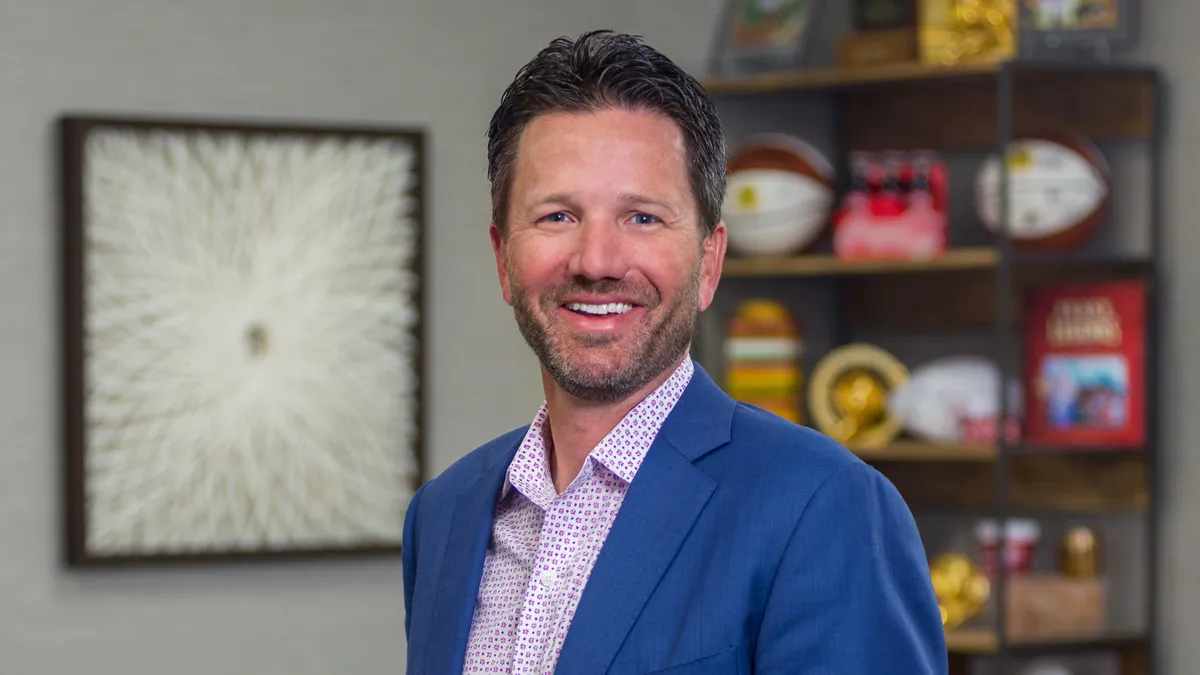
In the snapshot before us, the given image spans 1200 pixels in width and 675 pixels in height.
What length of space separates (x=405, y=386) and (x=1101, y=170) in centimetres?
155

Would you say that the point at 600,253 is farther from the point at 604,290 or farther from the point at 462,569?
the point at 462,569

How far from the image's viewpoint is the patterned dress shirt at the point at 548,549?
1209 millimetres

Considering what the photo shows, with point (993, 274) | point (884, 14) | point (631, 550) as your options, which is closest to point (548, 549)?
point (631, 550)

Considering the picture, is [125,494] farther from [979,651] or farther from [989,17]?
[989,17]

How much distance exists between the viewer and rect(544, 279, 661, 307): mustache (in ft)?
3.92

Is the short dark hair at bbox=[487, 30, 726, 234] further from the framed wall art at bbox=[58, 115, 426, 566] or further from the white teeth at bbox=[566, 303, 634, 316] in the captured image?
the framed wall art at bbox=[58, 115, 426, 566]

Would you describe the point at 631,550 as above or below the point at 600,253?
below

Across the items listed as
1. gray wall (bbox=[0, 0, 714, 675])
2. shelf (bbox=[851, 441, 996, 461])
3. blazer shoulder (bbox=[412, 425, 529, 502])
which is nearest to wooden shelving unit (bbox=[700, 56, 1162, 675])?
shelf (bbox=[851, 441, 996, 461])

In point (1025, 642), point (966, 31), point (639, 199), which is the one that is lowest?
point (1025, 642)

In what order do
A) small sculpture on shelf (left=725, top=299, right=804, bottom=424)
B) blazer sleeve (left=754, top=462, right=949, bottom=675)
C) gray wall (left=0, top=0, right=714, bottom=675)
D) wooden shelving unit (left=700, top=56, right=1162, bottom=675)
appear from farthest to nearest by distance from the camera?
small sculpture on shelf (left=725, top=299, right=804, bottom=424) → wooden shelving unit (left=700, top=56, right=1162, bottom=675) → gray wall (left=0, top=0, right=714, bottom=675) → blazer sleeve (left=754, top=462, right=949, bottom=675)

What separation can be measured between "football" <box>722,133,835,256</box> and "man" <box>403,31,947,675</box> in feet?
6.99

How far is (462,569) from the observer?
1.31 metres

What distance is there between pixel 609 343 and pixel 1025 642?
2279mm

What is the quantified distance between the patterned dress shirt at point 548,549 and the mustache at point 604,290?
87 mm
